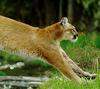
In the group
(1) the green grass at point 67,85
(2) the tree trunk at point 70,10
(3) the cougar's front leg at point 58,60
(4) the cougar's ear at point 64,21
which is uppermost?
(2) the tree trunk at point 70,10

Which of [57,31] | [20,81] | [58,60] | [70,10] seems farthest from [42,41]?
[70,10]

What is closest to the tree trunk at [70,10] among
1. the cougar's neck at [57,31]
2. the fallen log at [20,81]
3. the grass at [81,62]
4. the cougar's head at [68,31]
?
the grass at [81,62]

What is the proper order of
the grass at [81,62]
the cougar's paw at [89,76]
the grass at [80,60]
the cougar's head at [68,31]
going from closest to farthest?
the grass at [81,62]
the grass at [80,60]
the cougar's paw at [89,76]
the cougar's head at [68,31]

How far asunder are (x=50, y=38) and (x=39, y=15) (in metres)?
18.1

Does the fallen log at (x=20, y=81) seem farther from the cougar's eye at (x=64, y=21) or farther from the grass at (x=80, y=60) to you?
the cougar's eye at (x=64, y=21)

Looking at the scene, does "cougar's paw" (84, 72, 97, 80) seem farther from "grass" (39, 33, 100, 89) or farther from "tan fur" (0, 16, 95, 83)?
"grass" (39, 33, 100, 89)

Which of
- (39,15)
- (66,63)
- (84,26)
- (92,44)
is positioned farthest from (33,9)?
(66,63)

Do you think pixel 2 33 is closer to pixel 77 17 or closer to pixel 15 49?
pixel 15 49

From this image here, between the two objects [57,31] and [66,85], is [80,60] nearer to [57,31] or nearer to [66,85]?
[57,31]

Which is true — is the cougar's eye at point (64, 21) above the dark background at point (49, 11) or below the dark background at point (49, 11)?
below

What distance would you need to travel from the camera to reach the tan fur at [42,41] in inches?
478

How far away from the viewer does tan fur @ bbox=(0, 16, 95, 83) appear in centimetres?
1215

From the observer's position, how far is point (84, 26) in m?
29.9

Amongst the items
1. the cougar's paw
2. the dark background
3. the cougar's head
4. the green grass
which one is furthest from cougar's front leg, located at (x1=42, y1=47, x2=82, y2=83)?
the dark background
